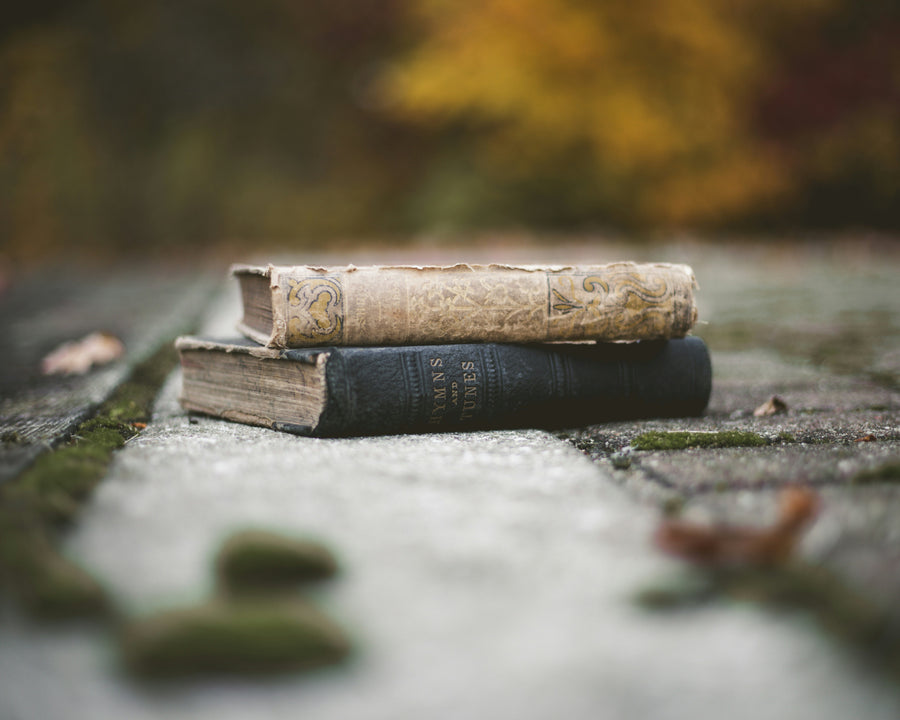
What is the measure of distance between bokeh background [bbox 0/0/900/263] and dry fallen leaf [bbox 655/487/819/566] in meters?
6.46

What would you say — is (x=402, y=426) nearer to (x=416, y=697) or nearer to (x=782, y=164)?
(x=416, y=697)

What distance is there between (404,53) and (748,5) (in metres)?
3.28

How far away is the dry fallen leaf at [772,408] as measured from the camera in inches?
53.4

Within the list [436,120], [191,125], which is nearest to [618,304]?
[436,120]

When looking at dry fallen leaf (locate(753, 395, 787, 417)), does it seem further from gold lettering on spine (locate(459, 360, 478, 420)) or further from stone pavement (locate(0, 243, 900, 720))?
gold lettering on spine (locate(459, 360, 478, 420))

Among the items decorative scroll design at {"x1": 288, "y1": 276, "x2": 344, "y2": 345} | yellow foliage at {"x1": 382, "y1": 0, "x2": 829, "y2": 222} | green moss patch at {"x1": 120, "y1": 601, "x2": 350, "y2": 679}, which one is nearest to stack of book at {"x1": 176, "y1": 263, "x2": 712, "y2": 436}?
decorative scroll design at {"x1": 288, "y1": 276, "x2": 344, "y2": 345}

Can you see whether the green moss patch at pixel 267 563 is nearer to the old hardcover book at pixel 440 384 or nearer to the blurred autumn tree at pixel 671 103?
the old hardcover book at pixel 440 384

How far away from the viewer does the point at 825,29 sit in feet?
25.5

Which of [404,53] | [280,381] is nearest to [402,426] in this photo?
[280,381]

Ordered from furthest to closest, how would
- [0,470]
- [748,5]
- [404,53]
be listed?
[404,53]
[748,5]
[0,470]

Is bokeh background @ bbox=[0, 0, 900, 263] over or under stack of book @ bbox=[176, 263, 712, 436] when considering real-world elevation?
over

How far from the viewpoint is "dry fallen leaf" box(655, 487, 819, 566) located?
2.11 ft

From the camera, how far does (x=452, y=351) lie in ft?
3.89

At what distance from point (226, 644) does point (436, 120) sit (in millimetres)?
8140
